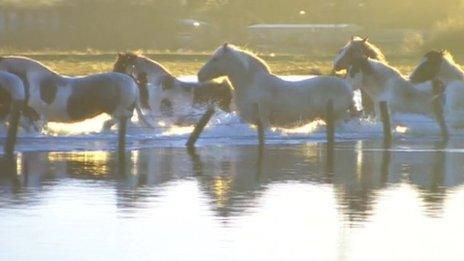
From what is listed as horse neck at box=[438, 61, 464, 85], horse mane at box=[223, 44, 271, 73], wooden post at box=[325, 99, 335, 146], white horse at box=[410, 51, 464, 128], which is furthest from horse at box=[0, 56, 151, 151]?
horse neck at box=[438, 61, 464, 85]

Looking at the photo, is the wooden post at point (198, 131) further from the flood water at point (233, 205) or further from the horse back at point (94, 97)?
the horse back at point (94, 97)

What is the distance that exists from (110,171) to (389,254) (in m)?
7.54

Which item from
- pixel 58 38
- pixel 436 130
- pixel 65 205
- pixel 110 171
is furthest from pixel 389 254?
pixel 58 38

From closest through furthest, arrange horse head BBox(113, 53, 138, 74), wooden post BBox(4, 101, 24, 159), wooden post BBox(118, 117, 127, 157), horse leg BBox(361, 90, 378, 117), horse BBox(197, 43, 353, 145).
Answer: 1. wooden post BBox(4, 101, 24, 159)
2. wooden post BBox(118, 117, 127, 157)
3. horse BBox(197, 43, 353, 145)
4. horse head BBox(113, 53, 138, 74)
5. horse leg BBox(361, 90, 378, 117)

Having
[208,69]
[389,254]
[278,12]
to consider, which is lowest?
[389,254]

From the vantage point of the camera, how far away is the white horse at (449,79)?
30.3m

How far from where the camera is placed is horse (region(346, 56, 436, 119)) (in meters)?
28.1

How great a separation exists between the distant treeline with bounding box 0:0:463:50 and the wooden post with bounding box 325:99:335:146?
54.8m

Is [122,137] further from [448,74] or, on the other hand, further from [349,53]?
[448,74]

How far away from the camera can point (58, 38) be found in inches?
3558

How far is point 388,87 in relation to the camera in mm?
28344

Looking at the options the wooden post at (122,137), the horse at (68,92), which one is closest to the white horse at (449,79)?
the horse at (68,92)

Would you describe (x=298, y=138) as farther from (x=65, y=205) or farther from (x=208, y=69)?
(x=65, y=205)

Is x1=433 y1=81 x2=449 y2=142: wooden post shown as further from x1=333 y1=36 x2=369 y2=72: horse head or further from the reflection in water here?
the reflection in water
